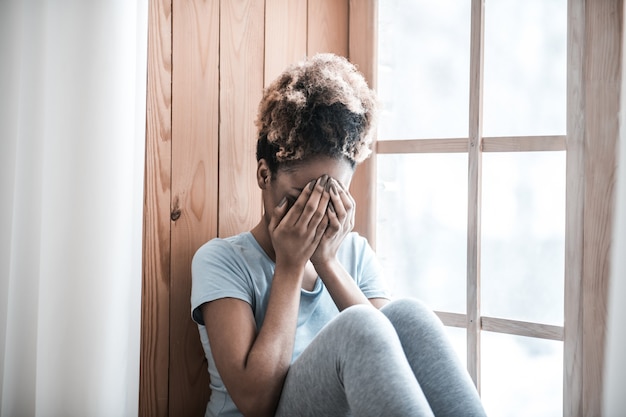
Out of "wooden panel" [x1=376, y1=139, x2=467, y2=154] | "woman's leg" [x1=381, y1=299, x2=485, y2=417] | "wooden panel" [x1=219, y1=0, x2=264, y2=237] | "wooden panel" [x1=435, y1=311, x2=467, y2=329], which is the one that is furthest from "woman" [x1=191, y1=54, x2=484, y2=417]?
"wooden panel" [x1=376, y1=139, x2=467, y2=154]

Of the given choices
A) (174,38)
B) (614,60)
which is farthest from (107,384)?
(614,60)

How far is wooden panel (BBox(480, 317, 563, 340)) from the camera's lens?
125cm

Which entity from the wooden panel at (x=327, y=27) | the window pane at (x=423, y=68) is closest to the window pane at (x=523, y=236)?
the window pane at (x=423, y=68)

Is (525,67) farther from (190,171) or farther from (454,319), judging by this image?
(190,171)

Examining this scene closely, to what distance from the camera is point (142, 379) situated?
1043mm

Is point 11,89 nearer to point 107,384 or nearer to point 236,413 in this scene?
point 107,384

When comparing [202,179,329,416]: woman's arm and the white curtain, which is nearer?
the white curtain

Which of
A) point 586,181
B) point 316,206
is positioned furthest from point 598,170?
point 316,206

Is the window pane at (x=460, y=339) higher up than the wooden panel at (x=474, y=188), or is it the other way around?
the wooden panel at (x=474, y=188)

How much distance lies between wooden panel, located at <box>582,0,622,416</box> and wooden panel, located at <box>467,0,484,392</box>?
9.5 inches

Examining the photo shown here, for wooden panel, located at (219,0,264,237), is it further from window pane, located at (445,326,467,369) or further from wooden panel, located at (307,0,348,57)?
window pane, located at (445,326,467,369)

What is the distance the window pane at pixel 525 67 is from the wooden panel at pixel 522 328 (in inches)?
17.2

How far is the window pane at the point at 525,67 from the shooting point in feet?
4.09

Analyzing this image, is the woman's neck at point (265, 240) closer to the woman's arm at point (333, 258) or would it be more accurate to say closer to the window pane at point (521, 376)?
the woman's arm at point (333, 258)
